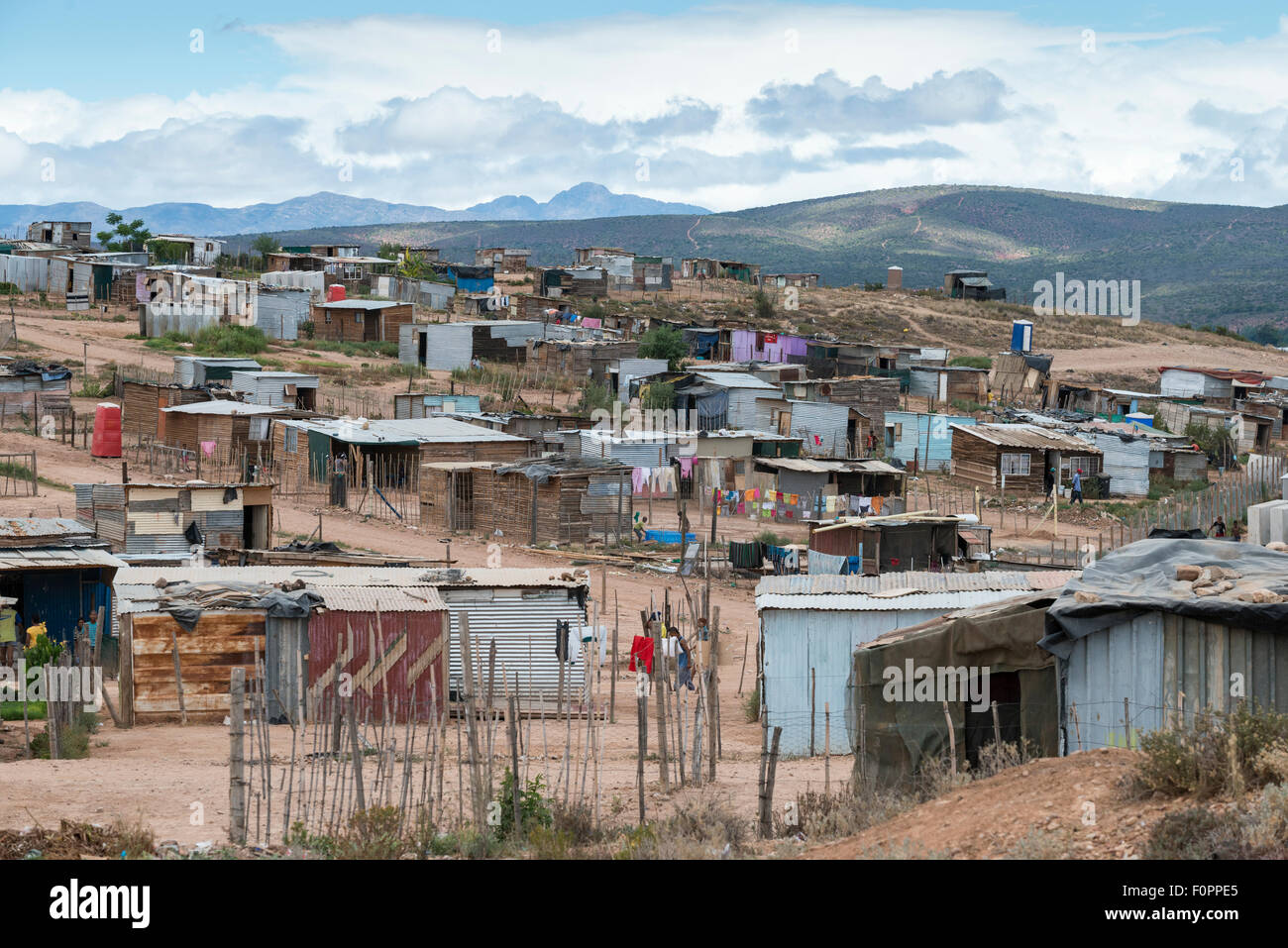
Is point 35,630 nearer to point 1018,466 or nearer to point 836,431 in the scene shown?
point 1018,466

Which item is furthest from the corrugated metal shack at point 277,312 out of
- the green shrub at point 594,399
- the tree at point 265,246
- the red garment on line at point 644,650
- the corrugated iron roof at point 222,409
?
the red garment on line at point 644,650

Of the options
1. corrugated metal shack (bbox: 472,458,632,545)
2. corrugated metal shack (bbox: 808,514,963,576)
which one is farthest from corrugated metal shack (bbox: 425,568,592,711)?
corrugated metal shack (bbox: 472,458,632,545)

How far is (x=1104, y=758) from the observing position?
9594mm

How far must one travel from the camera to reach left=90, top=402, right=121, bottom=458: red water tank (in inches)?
1511

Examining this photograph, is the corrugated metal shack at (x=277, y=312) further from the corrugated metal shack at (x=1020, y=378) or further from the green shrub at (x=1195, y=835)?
the green shrub at (x=1195, y=835)

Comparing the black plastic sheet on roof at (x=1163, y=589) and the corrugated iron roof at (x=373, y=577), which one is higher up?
the black plastic sheet on roof at (x=1163, y=589)

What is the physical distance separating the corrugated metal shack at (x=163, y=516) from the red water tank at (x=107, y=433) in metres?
13.4

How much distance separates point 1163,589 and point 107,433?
33371mm

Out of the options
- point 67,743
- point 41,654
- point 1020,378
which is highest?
point 1020,378

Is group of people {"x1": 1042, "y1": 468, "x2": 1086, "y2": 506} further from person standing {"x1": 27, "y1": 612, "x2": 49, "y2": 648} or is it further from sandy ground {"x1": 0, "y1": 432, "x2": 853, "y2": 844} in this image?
person standing {"x1": 27, "y1": 612, "x2": 49, "y2": 648}

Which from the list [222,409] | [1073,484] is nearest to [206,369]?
[222,409]

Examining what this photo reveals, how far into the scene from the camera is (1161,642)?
10852mm

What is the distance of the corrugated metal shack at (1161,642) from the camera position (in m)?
10.4
